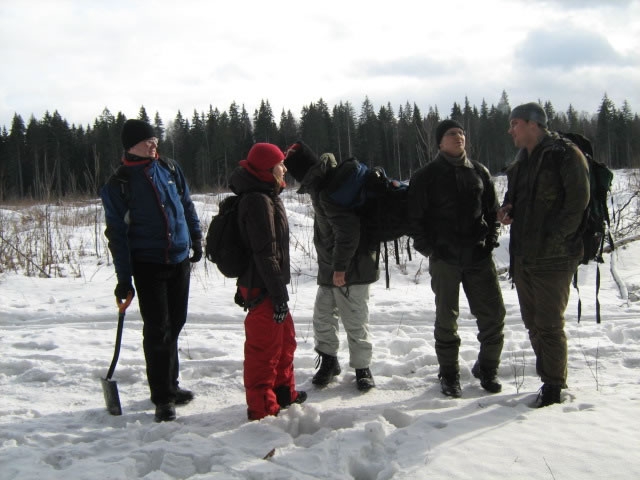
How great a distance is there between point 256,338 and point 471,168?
7.07 feet

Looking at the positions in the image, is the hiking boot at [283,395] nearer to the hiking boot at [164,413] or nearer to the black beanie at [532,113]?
the hiking boot at [164,413]

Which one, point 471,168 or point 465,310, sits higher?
point 471,168

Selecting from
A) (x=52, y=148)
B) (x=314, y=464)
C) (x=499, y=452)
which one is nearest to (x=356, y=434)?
(x=314, y=464)

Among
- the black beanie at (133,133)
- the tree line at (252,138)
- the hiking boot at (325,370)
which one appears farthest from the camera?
the tree line at (252,138)

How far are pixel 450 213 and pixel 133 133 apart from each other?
249 centimetres

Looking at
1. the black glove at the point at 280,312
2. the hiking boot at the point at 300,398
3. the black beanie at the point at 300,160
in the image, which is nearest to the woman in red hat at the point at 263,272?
the black glove at the point at 280,312

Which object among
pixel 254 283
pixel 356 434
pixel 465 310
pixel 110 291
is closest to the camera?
pixel 356 434

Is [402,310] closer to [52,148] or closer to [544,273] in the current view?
[544,273]

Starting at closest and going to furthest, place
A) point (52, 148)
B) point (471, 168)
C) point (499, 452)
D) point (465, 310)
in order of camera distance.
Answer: point (499, 452)
point (471, 168)
point (465, 310)
point (52, 148)

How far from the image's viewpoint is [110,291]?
24.9ft

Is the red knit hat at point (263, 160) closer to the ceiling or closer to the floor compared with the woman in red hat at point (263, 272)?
closer to the ceiling

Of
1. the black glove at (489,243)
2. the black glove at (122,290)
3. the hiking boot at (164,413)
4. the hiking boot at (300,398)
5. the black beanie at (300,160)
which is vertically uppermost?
Answer: the black beanie at (300,160)

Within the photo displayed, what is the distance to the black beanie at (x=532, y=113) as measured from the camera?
3615mm

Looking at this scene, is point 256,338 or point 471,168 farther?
point 471,168
